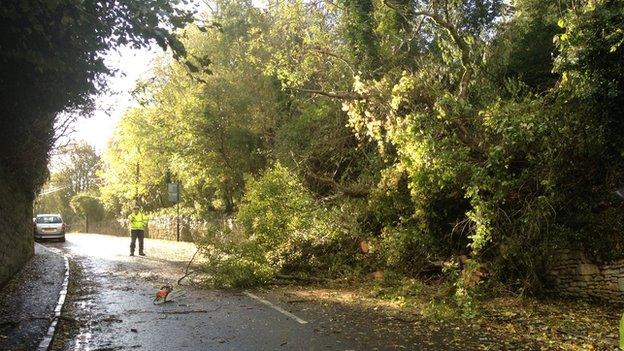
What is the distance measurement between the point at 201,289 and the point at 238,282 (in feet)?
2.78

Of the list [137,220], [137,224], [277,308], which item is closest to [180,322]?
[277,308]

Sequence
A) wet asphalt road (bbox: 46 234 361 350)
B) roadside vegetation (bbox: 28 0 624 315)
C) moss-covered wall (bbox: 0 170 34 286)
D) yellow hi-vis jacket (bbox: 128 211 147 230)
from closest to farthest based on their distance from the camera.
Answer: wet asphalt road (bbox: 46 234 361 350)
roadside vegetation (bbox: 28 0 624 315)
moss-covered wall (bbox: 0 170 34 286)
yellow hi-vis jacket (bbox: 128 211 147 230)

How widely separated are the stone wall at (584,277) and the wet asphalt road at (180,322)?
4935 millimetres

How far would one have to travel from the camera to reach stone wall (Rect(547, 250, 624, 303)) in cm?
865

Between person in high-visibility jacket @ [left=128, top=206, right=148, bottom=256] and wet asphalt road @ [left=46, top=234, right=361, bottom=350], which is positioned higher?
person in high-visibility jacket @ [left=128, top=206, right=148, bottom=256]

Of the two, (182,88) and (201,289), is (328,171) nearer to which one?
(201,289)

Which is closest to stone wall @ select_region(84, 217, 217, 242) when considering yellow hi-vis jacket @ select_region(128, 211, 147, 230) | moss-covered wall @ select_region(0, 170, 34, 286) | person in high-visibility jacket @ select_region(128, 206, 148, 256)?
person in high-visibility jacket @ select_region(128, 206, 148, 256)

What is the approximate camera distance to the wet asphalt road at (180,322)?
6648 mm

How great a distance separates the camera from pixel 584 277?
919 centimetres

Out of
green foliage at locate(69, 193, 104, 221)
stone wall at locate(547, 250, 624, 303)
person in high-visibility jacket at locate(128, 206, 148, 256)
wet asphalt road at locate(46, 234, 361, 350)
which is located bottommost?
wet asphalt road at locate(46, 234, 361, 350)

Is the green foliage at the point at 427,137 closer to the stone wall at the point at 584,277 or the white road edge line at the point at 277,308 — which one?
the stone wall at the point at 584,277

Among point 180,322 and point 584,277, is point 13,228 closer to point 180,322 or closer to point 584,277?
point 180,322

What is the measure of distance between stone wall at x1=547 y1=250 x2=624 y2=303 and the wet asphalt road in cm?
493

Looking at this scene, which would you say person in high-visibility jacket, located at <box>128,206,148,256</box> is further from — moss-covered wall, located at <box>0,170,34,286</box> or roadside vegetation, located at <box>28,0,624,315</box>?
roadside vegetation, located at <box>28,0,624,315</box>
